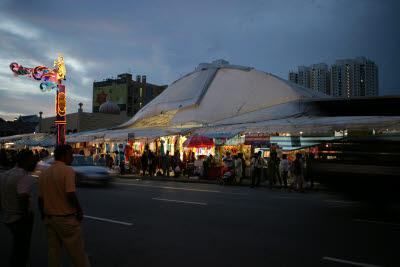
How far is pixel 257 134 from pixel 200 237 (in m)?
14.3

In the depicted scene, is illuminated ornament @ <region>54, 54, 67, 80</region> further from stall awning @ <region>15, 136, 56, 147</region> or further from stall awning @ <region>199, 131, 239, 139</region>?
stall awning @ <region>199, 131, 239, 139</region>

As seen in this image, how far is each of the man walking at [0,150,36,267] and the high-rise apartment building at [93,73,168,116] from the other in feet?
257

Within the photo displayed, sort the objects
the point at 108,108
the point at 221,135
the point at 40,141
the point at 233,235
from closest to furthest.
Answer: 1. the point at 233,235
2. the point at 221,135
3. the point at 40,141
4. the point at 108,108

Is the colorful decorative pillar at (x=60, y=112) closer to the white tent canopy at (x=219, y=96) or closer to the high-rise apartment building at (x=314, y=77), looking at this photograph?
the white tent canopy at (x=219, y=96)

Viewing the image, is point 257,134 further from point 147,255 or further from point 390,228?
point 147,255

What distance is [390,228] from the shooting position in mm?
7000

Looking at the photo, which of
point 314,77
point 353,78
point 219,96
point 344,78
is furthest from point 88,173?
point 353,78

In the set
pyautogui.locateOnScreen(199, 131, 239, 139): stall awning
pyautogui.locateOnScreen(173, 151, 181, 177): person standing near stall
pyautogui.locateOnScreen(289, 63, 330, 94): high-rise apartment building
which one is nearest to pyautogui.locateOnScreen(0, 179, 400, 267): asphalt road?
pyautogui.locateOnScreen(199, 131, 239, 139): stall awning

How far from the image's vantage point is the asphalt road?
5086 mm

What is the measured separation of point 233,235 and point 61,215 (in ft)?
12.1

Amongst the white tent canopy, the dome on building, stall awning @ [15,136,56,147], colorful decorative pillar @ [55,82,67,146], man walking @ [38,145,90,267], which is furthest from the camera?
the dome on building

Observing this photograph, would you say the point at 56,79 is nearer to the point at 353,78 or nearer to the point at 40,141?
the point at 40,141

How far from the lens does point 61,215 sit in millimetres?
3699

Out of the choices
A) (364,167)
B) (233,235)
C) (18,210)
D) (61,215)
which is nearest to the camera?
(61,215)
